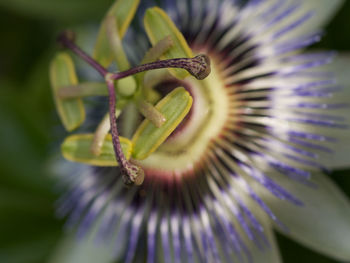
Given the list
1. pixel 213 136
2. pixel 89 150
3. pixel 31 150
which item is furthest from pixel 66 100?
pixel 31 150

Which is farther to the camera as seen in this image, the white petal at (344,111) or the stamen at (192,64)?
the white petal at (344,111)

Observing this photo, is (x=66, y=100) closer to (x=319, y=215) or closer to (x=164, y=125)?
(x=164, y=125)

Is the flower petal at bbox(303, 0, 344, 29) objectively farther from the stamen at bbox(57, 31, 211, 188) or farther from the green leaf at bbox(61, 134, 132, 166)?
the green leaf at bbox(61, 134, 132, 166)

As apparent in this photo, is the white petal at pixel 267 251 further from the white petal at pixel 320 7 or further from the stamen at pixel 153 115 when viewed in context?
the white petal at pixel 320 7

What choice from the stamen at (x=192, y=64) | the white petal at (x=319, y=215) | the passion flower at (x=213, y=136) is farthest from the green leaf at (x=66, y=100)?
the white petal at (x=319, y=215)

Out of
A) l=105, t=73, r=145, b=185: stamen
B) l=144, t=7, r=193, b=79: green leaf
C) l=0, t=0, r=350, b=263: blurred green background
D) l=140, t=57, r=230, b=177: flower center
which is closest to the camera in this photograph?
l=105, t=73, r=145, b=185: stamen

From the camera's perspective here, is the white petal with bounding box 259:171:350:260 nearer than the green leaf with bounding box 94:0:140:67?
Yes

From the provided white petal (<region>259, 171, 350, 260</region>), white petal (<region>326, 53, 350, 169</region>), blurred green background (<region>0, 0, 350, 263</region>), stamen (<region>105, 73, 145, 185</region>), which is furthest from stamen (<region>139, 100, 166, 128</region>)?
blurred green background (<region>0, 0, 350, 263</region>)
